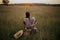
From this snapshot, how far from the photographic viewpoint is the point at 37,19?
5.67 feet

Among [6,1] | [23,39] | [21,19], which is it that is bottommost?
[23,39]

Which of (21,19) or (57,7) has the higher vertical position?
(57,7)

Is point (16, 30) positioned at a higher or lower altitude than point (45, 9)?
lower

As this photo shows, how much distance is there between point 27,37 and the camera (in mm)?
1702

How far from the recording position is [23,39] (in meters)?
1.70

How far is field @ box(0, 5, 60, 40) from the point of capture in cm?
171

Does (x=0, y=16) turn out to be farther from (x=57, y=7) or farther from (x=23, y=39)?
(x=57, y=7)

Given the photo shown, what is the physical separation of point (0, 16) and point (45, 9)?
0.55 metres

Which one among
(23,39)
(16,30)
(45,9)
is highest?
(45,9)

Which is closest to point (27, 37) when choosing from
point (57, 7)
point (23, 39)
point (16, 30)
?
point (23, 39)

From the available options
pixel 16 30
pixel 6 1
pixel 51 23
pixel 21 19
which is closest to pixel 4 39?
pixel 16 30

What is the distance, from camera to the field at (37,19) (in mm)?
1709

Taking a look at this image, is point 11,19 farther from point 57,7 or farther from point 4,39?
point 57,7

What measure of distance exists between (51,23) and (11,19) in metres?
0.49
